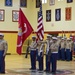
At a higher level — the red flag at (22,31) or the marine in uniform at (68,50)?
the red flag at (22,31)

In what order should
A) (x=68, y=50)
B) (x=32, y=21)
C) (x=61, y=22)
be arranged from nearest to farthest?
(x=68, y=50) < (x=61, y=22) < (x=32, y=21)

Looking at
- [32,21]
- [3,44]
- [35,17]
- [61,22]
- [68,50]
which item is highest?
[35,17]

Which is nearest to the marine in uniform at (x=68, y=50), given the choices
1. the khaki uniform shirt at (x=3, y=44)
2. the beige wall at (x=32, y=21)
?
the beige wall at (x=32, y=21)

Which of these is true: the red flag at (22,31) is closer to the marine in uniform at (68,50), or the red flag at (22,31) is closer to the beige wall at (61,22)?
the marine in uniform at (68,50)

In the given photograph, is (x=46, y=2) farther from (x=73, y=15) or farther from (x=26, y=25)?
(x=26, y=25)

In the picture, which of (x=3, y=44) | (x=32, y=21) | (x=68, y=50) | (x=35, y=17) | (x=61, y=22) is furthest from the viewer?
(x=32, y=21)

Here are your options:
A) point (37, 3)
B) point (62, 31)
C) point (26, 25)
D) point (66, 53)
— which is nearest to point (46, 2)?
point (37, 3)

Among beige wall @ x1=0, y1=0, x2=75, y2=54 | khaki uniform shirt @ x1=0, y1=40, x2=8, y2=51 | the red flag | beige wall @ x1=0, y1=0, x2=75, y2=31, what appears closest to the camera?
khaki uniform shirt @ x1=0, y1=40, x2=8, y2=51

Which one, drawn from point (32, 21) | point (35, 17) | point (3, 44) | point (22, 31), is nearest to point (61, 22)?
point (35, 17)

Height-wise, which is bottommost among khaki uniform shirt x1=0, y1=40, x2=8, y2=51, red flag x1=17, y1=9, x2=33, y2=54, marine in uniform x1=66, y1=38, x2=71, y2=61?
marine in uniform x1=66, y1=38, x2=71, y2=61

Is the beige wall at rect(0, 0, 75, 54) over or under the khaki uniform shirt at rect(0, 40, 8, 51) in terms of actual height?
over

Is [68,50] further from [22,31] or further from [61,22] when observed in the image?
[22,31]

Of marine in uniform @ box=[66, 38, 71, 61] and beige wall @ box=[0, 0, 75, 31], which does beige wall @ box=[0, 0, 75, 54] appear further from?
marine in uniform @ box=[66, 38, 71, 61]

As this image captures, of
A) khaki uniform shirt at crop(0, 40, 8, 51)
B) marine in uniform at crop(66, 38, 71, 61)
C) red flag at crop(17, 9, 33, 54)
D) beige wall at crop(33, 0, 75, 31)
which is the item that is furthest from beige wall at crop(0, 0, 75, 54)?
khaki uniform shirt at crop(0, 40, 8, 51)
